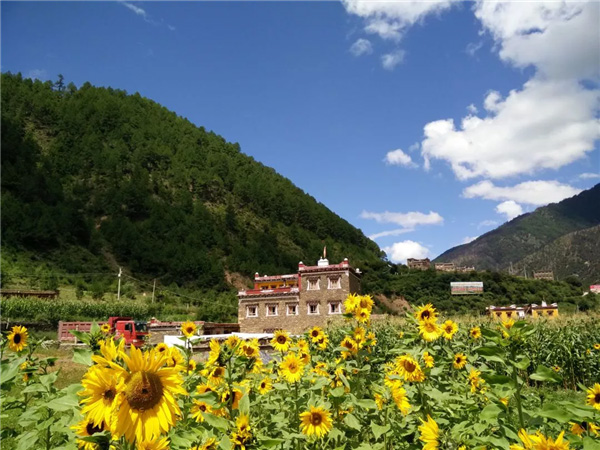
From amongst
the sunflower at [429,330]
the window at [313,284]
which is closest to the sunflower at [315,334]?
the sunflower at [429,330]

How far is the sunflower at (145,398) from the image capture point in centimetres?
153

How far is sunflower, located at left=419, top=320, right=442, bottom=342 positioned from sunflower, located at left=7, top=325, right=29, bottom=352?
11.2ft

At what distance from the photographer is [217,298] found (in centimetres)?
6091

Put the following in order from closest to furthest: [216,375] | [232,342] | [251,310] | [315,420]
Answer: [315,420], [216,375], [232,342], [251,310]

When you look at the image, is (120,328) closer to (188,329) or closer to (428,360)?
(188,329)

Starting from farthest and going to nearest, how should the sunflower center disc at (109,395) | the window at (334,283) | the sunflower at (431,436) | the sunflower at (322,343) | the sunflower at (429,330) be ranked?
the window at (334,283)
the sunflower at (322,343)
the sunflower at (429,330)
the sunflower at (431,436)
the sunflower center disc at (109,395)

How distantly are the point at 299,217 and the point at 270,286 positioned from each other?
61829 millimetres

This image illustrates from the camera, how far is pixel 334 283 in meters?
36.5

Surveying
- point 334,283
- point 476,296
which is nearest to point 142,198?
point 334,283

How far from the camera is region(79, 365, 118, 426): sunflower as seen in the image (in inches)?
62.3

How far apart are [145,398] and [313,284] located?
35.6m

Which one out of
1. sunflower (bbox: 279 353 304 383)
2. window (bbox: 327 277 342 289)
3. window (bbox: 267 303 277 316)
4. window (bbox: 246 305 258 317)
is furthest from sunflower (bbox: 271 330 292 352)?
window (bbox: 246 305 258 317)

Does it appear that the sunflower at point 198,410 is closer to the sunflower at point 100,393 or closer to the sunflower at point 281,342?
the sunflower at point 100,393

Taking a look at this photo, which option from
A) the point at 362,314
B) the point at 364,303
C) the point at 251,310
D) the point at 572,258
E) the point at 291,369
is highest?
the point at 572,258
